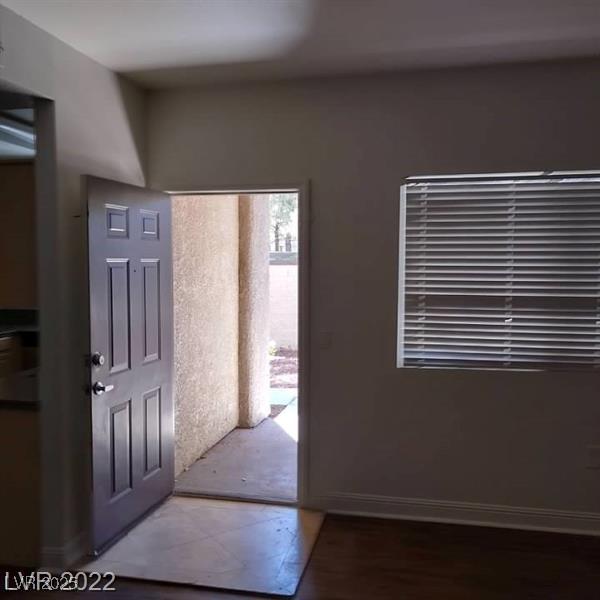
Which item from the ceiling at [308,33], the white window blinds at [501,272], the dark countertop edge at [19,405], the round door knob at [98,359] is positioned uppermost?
the ceiling at [308,33]

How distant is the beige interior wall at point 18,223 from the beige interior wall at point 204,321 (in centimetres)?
94

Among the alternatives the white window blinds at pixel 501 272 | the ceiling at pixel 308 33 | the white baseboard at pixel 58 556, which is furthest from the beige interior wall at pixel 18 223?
the white window blinds at pixel 501 272

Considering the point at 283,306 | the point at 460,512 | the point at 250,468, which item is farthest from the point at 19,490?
the point at 283,306

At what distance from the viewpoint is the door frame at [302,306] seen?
10.9 feet

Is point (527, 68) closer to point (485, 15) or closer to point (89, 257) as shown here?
point (485, 15)

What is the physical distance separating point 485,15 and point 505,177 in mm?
991

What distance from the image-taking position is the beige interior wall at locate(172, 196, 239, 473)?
13.1ft

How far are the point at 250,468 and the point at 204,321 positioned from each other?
1.18 metres

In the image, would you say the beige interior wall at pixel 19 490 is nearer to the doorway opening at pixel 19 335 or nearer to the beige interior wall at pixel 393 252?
the doorway opening at pixel 19 335

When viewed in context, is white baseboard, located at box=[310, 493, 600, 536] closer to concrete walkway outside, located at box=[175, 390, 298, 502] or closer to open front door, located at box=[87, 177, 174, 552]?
concrete walkway outside, located at box=[175, 390, 298, 502]

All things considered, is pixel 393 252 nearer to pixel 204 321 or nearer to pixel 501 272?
pixel 501 272

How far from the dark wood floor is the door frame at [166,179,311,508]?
1.11 ft

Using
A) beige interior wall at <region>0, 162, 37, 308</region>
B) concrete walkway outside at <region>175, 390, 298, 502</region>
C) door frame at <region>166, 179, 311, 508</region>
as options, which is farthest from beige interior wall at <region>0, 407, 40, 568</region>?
door frame at <region>166, 179, 311, 508</region>

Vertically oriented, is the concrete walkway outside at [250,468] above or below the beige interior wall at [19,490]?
below
